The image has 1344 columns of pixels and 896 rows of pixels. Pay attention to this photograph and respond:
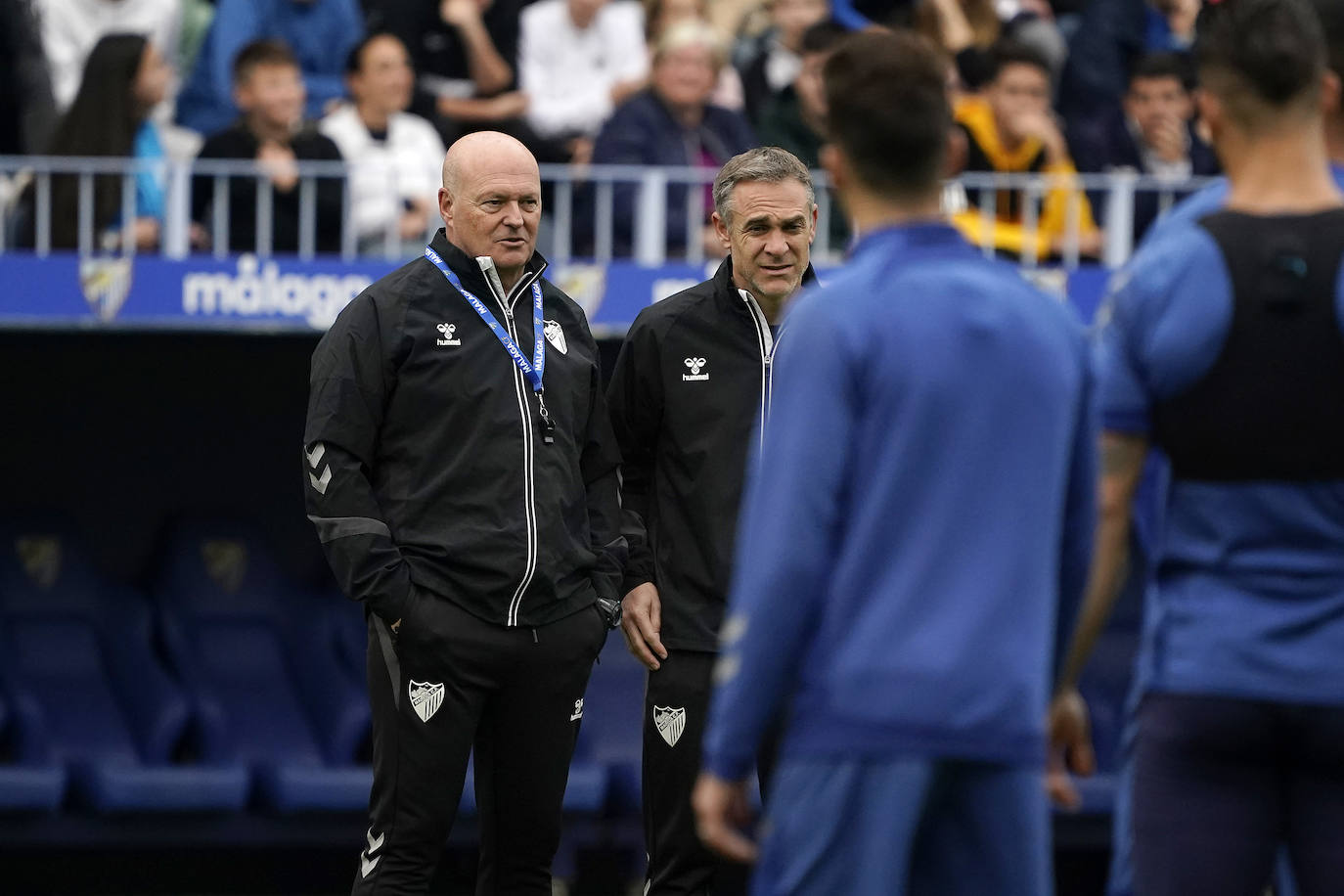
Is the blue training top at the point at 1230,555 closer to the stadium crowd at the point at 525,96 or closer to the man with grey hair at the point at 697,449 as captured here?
the man with grey hair at the point at 697,449

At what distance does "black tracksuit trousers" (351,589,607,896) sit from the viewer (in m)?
4.81

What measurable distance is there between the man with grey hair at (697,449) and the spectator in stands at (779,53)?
14.0 ft

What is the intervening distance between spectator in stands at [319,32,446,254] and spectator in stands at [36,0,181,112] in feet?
2.85

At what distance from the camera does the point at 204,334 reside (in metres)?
9.18

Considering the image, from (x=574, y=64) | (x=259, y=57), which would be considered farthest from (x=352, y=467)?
(x=574, y=64)

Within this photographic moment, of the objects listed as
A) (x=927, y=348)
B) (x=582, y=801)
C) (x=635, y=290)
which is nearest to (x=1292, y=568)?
(x=927, y=348)

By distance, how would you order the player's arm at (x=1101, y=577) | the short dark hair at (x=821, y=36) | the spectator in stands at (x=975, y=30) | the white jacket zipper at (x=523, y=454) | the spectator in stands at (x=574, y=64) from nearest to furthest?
the player's arm at (x=1101, y=577), the white jacket zipper at (x=523, y=454), the short dark hair at (x=821, y=36), the spectator in stands at (x=574, y=64), the spectator in stands at (x=975, y=30)

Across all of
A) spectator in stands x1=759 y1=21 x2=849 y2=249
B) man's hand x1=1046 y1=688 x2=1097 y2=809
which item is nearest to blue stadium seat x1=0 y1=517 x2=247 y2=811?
spectator in stands x1=759 y1=21 x2=849 y2=249

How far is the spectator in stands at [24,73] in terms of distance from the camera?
8.58 m

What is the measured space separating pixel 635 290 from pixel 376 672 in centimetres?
315

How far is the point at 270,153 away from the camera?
7984 mm

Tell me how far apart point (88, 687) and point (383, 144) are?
8.21 ft

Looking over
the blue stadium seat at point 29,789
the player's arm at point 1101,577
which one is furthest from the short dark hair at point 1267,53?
the blue stadium seat at point 29,789

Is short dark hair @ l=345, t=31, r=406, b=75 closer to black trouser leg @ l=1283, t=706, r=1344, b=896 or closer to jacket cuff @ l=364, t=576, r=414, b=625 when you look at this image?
jacket cuff @ l=364, t=576, r=414, b=625
